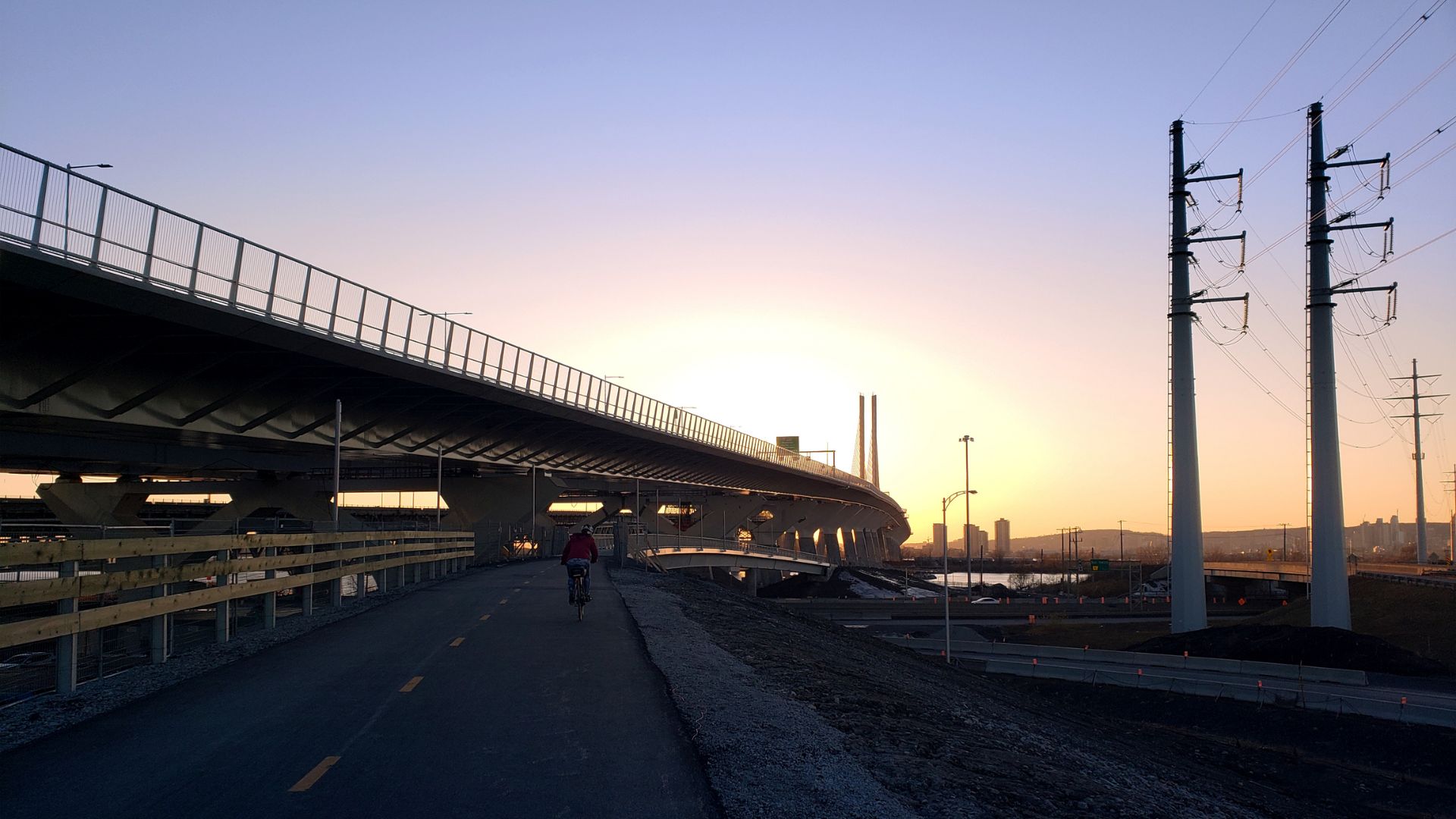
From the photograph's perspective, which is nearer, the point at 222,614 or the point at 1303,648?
the point at 222,614

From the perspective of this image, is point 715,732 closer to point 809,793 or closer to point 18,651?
point 809,793

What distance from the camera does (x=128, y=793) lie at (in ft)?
24.8

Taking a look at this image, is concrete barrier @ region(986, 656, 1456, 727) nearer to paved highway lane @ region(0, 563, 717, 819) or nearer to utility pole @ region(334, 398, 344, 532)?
paved highway lane @ region(0, 563, 717, 819)

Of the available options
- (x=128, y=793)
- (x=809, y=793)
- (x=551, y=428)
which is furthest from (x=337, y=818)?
(x=551, y=428)

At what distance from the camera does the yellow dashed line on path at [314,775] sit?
25.2ft

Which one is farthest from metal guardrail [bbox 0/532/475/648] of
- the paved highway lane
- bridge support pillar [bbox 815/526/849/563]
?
bridge support pillar [bbox 815/526/849/563]

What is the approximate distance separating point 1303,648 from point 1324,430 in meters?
8.53

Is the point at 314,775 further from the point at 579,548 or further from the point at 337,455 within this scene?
the point at 337,455

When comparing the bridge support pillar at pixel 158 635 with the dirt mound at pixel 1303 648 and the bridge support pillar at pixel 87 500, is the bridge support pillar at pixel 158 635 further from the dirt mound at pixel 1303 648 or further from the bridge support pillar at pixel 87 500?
the dirt mound at pixel 1303 648

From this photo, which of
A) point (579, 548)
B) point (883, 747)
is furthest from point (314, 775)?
point (579, 548)

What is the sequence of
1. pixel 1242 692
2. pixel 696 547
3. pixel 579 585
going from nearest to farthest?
1. pixel 579 585
2. pixel 1242 692
3. pixel 696 547

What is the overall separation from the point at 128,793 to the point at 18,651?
5.15 m

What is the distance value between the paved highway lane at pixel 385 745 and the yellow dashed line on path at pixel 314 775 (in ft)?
0.08

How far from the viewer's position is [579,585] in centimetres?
2103
